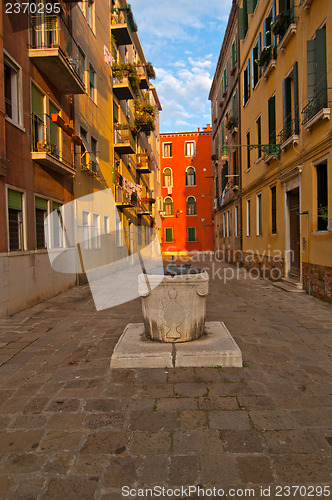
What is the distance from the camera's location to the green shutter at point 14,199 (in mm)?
7469

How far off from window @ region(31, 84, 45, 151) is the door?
7.61 m

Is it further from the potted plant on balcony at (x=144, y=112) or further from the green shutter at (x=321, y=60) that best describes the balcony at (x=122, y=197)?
the green shutter at (x=321, y=60)

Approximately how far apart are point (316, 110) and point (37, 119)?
23.2 ft

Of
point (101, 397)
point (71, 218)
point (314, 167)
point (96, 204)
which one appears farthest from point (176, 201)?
point (101, 397)

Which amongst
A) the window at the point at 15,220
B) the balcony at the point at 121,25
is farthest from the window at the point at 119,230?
the window at the point at 15,220

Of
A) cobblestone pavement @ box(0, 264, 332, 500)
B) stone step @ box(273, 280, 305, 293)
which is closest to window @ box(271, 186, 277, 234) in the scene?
stone step @ box(273, 280, 305, 293)

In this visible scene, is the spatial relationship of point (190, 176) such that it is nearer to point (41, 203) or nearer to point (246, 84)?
point (246, 84)

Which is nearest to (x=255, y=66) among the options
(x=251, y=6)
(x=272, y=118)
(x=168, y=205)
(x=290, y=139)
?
(x=251, y=6)

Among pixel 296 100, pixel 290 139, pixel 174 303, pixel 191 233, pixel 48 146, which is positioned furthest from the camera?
pixel 191 233

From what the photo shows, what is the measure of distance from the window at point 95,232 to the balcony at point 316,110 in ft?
28.4

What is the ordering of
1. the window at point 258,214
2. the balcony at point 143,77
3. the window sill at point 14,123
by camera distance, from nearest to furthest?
the window sill at point 14,123
the window at point 258,214
the balcony at point 143,77

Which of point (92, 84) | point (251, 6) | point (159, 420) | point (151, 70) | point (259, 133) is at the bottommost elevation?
point (159, 420)

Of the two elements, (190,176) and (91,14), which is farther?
(190,176)

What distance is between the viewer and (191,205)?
3781cm
